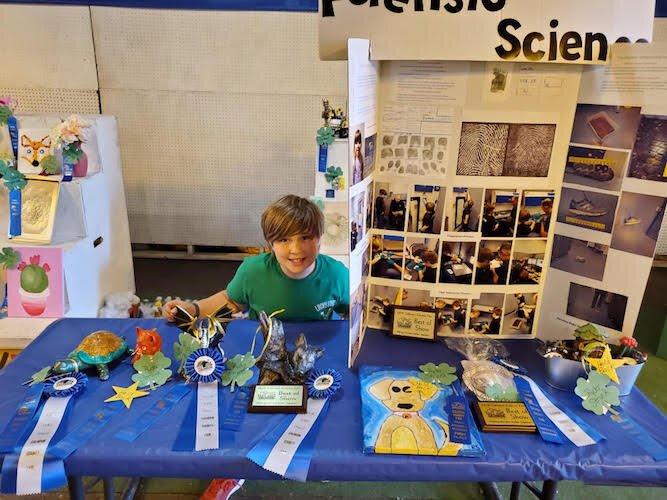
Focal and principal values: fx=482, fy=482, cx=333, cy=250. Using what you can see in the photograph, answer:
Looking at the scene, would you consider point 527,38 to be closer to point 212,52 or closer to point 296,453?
point 296,453

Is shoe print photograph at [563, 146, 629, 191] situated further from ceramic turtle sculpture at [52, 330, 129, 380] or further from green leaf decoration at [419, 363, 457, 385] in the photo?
ceramic turtle sculpture at [52, 330, 129, 380]

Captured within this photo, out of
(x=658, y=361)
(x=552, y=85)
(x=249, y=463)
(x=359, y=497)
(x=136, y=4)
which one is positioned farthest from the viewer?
(x=136, y=4)

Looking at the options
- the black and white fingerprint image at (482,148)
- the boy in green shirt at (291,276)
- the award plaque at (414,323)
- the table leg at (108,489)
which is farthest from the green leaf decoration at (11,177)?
the black and white fingerprint image at (482,148)

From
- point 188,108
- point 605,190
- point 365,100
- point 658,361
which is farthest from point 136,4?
point 658,361

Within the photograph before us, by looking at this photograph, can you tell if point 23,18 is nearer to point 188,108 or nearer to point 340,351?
point 188,108

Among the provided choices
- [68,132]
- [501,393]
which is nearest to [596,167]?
[501,393]

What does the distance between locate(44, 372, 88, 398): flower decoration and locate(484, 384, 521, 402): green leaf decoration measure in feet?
3.21

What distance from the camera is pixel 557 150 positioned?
4.25ft

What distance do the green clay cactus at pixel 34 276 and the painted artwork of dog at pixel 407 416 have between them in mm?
1919

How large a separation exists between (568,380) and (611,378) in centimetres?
9

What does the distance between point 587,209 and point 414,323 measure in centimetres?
57

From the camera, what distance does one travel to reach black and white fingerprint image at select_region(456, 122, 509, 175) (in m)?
1.29

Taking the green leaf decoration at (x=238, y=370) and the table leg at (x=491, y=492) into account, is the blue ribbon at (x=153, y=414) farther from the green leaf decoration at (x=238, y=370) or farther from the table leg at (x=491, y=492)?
the table leg at (x=491, y=492)

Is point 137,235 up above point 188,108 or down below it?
below
